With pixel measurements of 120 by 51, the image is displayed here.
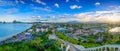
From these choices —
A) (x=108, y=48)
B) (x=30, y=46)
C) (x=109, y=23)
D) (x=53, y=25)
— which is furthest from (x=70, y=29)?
(x=108, y=48)

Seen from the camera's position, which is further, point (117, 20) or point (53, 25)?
point (53, 25)

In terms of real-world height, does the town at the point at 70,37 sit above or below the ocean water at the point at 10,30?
above

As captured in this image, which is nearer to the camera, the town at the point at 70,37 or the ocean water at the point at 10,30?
the town at the point at 70,37

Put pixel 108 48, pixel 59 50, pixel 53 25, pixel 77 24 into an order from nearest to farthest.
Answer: pixel 108 48 < pixel 59 50 < pixel 77 24 < pixel 53 25

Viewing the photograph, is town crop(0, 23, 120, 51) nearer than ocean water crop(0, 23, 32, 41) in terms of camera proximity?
Yes

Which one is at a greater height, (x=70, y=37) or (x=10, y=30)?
(x=70, y=37)

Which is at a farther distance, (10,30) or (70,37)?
(10,30)

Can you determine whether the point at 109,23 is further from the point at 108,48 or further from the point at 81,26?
the point at 108,48

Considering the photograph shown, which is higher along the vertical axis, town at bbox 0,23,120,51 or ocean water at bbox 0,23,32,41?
town at bbox 0,23,120,51

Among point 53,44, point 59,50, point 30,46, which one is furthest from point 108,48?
point 30,46

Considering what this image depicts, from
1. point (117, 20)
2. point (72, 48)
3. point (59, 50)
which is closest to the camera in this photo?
point (59, 50)

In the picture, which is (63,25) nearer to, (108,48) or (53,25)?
(53,25)
